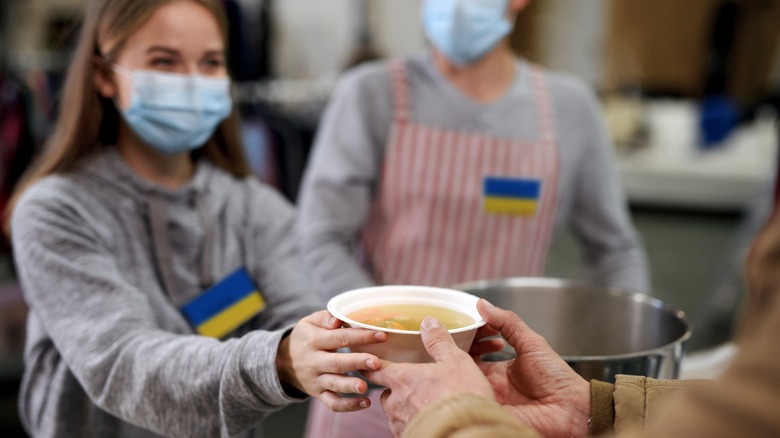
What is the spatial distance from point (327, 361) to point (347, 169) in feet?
2.68

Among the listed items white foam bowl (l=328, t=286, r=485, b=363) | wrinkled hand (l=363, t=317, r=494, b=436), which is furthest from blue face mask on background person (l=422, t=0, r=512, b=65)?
wrinkled hand (l=363, t=317, r=494, b=436)

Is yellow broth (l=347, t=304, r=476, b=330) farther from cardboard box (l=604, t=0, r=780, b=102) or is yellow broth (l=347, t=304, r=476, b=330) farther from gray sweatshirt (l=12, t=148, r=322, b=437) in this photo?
cardboard box (l=604, t=0, r=780, b=102)

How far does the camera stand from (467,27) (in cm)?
167

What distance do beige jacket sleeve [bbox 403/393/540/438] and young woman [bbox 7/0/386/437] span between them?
19 centimetres

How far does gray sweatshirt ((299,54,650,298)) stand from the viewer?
1696 millimetres

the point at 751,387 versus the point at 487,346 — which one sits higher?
the point at 751,387

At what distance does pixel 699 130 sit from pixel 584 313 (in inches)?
248

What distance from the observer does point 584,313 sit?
1.32 meters

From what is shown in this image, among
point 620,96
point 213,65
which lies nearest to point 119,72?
point 213,65

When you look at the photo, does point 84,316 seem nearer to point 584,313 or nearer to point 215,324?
point 215,324

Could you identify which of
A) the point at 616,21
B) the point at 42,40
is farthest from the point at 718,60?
the point at 42,40

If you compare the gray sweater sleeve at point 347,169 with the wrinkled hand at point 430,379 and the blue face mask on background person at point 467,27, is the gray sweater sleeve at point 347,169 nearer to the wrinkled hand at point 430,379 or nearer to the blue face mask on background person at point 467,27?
the blue face mask on background person at point 467,27

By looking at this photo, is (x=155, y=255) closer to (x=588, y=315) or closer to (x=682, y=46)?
(x=588, y=315)

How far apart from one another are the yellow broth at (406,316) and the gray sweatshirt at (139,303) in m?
0.13
